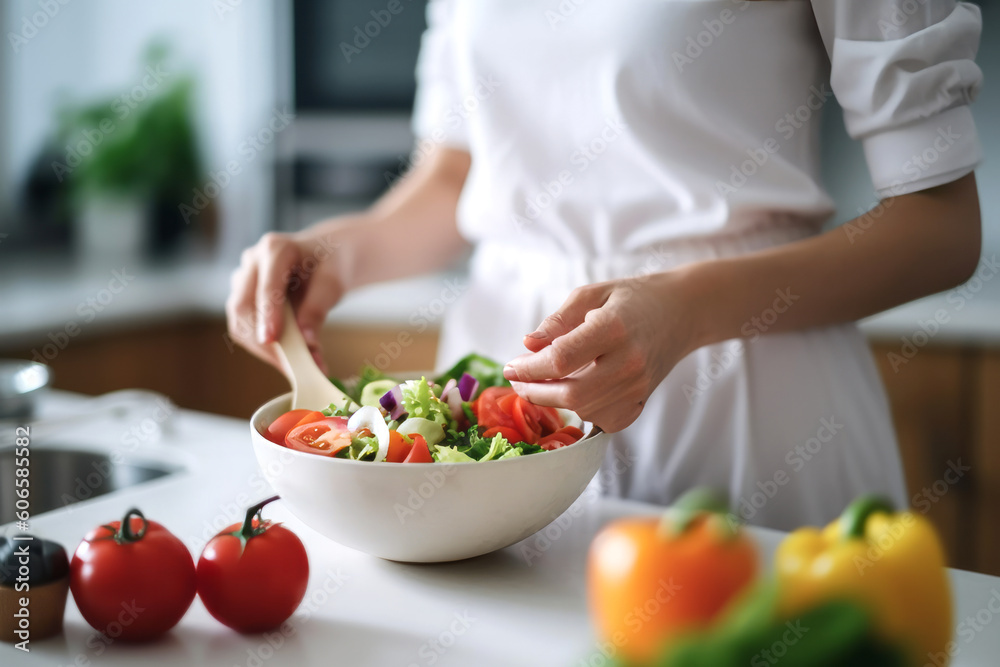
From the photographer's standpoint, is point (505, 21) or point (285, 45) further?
point (285, 45)

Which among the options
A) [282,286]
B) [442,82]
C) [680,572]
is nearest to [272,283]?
[282,286]

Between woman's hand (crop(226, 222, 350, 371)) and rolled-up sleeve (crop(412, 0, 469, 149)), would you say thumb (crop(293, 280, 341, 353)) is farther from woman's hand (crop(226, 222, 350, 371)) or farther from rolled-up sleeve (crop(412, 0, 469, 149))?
rolled-up sleeve (crop(412, 0, 469, 149))

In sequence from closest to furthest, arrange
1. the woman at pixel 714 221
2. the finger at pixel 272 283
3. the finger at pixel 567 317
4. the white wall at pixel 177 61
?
the finger at pixel 567 317 → the woman at pixel 714 221 → the finger at pixel 272 283 → the white wall at pixel 177 61

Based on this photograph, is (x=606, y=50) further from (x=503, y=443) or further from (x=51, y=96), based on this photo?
(x=51, y=96)

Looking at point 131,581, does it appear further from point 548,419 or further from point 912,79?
point 912,79

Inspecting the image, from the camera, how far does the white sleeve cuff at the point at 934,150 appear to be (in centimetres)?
82

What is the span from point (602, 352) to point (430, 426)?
6.4 inches

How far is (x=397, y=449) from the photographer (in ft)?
2.24

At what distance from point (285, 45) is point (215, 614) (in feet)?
7.58

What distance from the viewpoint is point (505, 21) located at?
Result: 39.9 inches

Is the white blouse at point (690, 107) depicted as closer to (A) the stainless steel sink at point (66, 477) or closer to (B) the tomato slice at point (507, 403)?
(B) the tomato slice at point (507, 403)

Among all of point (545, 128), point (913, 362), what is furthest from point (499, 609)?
point (913, 362)

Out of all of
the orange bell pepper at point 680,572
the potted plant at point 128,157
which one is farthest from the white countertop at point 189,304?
the orange bell pepper at point 680,572

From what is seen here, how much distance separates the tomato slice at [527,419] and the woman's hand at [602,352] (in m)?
0.05
